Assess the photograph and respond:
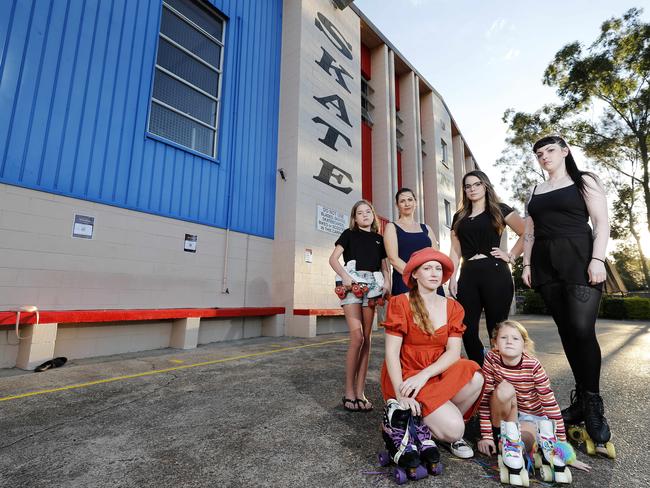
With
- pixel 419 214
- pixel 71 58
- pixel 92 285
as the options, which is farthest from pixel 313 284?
pixel 419 214

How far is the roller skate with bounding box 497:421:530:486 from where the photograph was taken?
1.57m

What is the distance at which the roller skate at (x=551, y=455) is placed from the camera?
5.31 feet

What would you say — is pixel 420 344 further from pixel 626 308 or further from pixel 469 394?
pixel 626 308

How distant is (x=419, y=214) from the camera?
15.0 metres

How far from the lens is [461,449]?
187 cm

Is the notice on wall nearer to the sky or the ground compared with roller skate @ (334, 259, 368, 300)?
nearer to the sky

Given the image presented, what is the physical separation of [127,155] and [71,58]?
150 cm

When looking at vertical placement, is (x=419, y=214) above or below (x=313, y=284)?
above

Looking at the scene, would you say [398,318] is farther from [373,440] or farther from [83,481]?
[83,481]

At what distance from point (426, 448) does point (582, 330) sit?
1.26 m

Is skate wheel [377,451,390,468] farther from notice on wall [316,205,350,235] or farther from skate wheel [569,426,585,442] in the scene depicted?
notice on wall [316,205,350,235]

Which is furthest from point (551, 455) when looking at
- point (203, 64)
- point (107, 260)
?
point (203, 64)

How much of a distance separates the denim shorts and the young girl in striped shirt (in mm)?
988

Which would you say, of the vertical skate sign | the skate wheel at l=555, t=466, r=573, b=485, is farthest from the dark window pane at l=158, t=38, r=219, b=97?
the skate wheel at l=555, t=466, r=573, b=485
